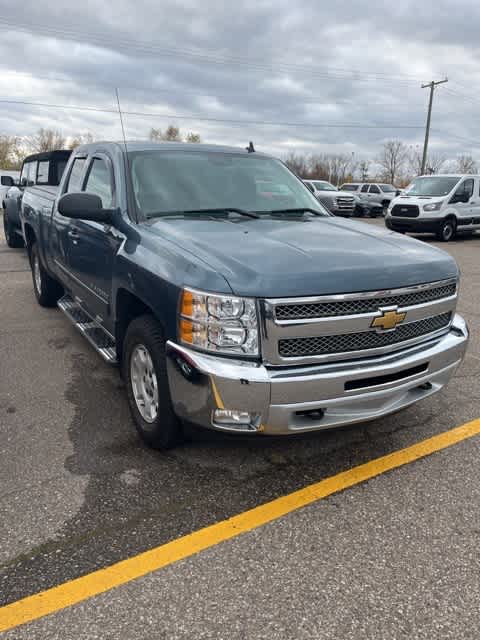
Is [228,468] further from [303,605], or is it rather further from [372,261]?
[372,261]

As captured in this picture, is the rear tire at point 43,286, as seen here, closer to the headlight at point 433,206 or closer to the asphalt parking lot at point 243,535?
the asphalt parking lot at point 243,535

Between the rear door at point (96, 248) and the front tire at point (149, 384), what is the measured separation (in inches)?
24.5

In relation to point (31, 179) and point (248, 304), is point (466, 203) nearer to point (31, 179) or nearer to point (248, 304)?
point (31, 179)

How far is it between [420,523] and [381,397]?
25.5 inches

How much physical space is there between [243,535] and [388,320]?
1.32 metres

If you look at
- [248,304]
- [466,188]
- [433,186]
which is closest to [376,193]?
[433,186]

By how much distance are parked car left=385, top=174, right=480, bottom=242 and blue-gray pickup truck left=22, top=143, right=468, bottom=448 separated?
13.0 m

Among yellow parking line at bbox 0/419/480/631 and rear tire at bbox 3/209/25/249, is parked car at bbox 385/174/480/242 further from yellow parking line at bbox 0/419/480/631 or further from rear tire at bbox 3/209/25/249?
yellow parking line at bbox 0/419/480/631

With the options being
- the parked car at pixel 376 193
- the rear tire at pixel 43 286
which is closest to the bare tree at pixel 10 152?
A: the parked car at pixel 376 193

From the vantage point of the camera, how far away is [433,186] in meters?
16.9

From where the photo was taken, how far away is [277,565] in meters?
2.34

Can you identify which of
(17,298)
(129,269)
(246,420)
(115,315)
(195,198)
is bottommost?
(17,298)

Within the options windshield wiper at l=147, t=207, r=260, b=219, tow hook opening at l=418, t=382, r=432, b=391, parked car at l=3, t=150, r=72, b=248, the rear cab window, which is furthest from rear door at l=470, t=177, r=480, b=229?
tow hook opening at l=418, t=382, r=432, b=391

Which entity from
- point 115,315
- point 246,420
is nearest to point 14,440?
point 115,315
